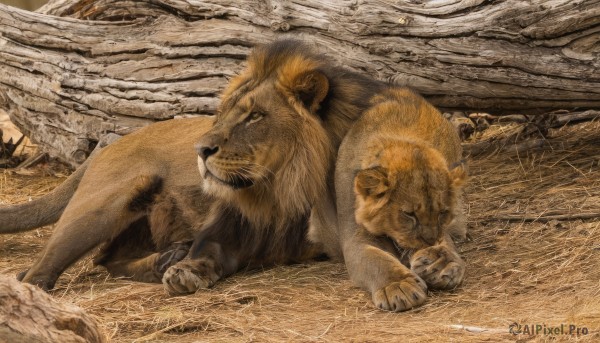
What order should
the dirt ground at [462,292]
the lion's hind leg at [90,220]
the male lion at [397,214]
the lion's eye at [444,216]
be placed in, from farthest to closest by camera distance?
the lion's hind leg at [90,220]
the lion's eye at [444,216]
the male lion at [397,214]
the dirt ground at [462,292]

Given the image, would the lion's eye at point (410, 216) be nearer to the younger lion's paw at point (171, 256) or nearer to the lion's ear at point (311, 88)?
the lion's ear at point (311, 88)

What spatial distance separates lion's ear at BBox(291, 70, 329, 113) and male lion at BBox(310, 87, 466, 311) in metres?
0.33

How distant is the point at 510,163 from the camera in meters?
6.89

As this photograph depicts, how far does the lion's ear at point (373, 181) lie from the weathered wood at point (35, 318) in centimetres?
168

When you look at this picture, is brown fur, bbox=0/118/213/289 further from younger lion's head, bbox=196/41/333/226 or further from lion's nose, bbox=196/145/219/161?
lion's nose, bbox=196/145/219/161

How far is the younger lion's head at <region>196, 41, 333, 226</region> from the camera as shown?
16.4ft

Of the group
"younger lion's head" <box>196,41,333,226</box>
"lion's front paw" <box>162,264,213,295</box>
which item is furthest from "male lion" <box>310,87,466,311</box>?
"lion's front paw" <box>162,264,213,295</box>

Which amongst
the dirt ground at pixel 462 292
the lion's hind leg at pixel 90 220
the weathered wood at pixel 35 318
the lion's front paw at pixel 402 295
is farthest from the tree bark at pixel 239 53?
the weathered wood at pixel 35 318

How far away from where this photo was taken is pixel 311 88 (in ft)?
16.9

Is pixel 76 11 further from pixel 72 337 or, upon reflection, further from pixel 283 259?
pixel 72 337

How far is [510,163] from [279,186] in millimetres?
2369

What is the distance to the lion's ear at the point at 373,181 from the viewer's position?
184 inches

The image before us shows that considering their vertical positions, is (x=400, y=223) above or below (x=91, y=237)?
above

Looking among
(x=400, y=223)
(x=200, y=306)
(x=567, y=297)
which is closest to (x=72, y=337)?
(x=200, y=306)
